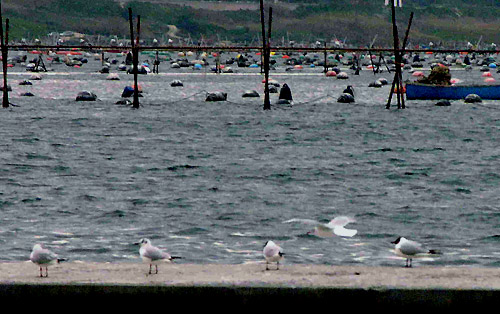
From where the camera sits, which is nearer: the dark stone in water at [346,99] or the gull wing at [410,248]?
the gull wing at [410,248]

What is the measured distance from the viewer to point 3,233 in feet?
85.3

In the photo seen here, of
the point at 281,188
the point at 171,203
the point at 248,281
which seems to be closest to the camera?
the point at 248,281

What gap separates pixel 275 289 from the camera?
44.8ft

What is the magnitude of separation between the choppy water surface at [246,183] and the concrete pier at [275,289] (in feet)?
27.8

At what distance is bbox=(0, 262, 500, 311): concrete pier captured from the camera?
44.3 feet

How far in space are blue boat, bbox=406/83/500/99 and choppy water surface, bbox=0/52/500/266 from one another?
12785 millimetres

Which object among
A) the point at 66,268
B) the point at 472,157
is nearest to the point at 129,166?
the point at 472,157

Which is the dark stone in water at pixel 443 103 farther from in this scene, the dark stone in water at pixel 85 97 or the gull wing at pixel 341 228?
the gull wing at pixel 341 228

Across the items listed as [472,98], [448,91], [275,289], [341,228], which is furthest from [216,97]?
[275,289]

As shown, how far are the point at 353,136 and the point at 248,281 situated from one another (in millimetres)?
45399

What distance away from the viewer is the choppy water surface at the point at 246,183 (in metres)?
24.9

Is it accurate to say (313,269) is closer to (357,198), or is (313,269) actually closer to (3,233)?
(3,233)

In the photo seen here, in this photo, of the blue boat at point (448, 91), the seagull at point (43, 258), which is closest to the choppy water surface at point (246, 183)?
the seagull at point (43, 258)

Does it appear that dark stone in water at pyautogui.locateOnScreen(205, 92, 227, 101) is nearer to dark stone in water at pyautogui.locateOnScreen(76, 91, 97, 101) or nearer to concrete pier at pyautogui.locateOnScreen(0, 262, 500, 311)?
dark stone in water at pyautogui.locateOnScreen(76, 91, 97, 101)
